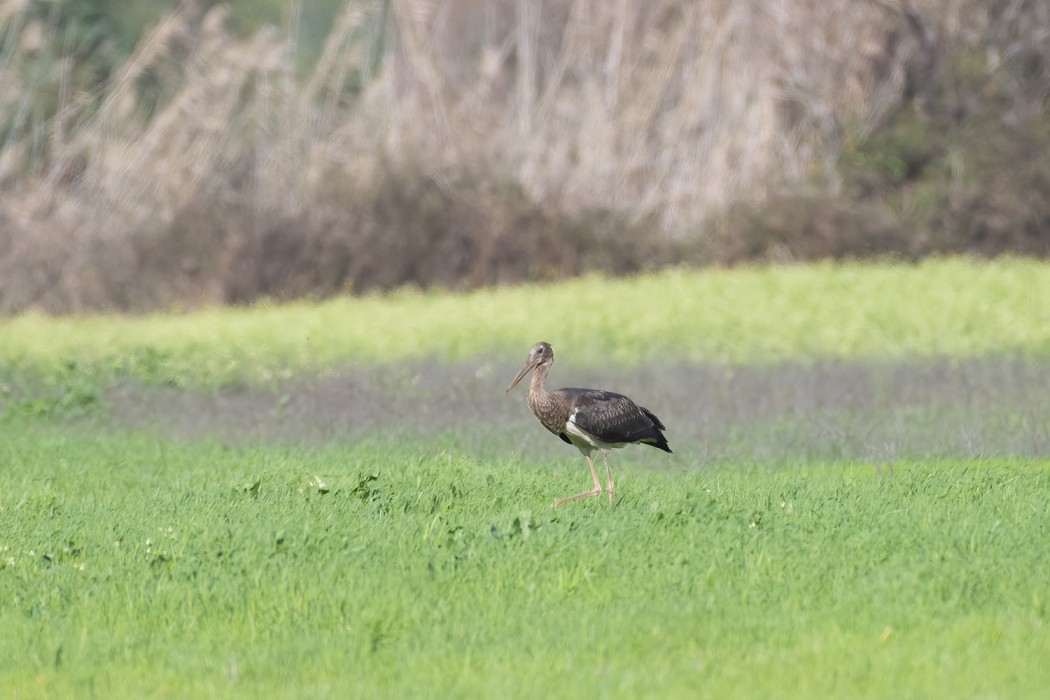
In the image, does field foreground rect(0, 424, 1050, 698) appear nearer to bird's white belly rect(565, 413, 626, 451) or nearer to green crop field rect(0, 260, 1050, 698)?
green crop field rect(0, 260, 1050, 698)

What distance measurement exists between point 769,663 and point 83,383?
39.1 ft

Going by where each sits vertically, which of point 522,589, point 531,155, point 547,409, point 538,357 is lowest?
point 522,589

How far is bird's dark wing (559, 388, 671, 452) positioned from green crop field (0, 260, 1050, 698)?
0.42 meters

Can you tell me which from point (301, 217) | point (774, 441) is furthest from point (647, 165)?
point (774, 441)

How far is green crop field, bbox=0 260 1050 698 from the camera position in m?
6.24

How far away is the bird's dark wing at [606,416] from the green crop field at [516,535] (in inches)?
16.4

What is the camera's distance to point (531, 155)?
28625 mm

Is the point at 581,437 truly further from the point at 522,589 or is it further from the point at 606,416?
the point at 522,589

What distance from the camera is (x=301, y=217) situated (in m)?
28.2

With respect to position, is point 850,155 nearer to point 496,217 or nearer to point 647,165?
point 647,165

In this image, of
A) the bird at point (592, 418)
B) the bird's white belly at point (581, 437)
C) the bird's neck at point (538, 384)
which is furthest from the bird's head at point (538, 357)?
the bird's white belly at point (581, 437)

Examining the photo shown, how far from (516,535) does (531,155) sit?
21.0 meters

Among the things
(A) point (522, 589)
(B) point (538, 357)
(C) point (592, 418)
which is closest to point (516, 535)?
(A) point (522, 589)

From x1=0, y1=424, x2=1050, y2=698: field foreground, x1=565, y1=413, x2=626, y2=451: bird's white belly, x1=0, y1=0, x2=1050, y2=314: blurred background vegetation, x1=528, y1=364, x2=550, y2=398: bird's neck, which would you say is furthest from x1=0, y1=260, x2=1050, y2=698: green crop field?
x1=0, y1=0, x2=1050, y2=314: blurred background vegetation
